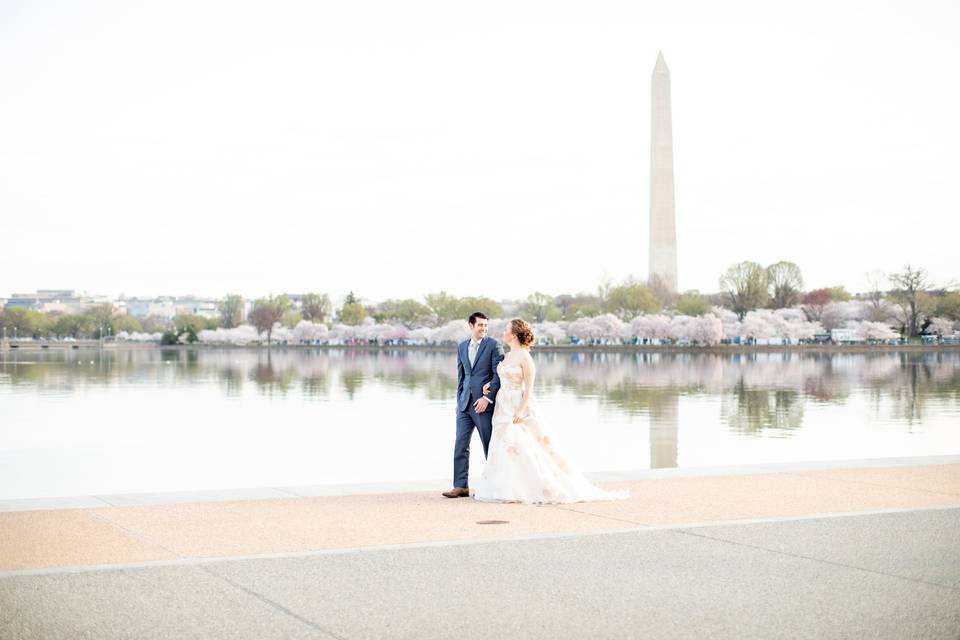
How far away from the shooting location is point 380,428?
31406 millimetres

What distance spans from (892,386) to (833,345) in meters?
94.8

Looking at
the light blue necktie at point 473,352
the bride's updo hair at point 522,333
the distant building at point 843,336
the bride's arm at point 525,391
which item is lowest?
the distant building at point 843,336

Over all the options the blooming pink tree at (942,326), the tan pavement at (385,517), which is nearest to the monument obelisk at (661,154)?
the blooming pink tree at (942,326)

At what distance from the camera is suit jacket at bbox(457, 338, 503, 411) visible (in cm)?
1319

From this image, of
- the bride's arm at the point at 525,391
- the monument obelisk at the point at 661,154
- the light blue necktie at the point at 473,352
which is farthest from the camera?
the monument obelisk at the point at 661,154

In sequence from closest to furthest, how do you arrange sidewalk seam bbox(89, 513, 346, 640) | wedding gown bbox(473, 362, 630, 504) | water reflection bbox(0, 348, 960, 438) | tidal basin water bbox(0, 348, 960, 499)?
sidewalk seam bbox(89, 513, 346, 640) < wedding gown bbox(473, 362, 630, 504) < tidal basin water bbox(0, 348, 960, 499) < water reflection bbox(0, 348, 960, 438)

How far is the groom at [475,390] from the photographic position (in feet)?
42.6

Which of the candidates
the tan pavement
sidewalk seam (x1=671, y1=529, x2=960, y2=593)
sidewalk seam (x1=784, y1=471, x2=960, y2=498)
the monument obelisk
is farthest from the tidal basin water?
the monument obelisk

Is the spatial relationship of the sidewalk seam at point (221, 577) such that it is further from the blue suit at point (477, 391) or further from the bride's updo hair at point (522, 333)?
the bride's updo hair at point (522, 333)

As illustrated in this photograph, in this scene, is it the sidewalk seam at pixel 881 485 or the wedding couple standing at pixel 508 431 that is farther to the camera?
the sidewalk seam at pixel 881 485

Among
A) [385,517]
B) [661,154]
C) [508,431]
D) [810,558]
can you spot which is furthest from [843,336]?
[810,558]

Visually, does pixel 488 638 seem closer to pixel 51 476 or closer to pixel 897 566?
pixel 897 566

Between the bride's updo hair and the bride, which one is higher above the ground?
the bride's updo hair

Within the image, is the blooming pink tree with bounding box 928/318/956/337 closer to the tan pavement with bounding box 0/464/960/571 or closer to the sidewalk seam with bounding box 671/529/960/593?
the tan pavement with bounding box 0/464/960/571
